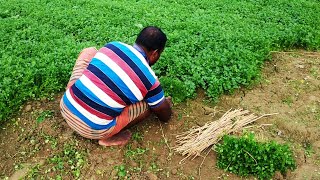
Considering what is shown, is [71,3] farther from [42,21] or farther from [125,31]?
[125,31]

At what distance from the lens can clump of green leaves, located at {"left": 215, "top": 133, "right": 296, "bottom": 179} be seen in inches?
142

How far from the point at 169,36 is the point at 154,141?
80.3 inches

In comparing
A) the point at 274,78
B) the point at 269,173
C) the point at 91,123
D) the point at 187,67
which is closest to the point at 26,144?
the point at 91,123

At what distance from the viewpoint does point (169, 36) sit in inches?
218

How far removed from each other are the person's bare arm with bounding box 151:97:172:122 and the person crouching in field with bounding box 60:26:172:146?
0.34 feet

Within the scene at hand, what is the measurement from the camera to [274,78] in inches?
199

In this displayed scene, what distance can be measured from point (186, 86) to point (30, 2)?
3681 millimetres

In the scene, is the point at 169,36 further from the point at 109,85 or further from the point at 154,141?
the point at 109,85

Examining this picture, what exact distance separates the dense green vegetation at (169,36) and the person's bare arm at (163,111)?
0.51 m

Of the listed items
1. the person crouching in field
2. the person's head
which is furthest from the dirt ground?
the person's head

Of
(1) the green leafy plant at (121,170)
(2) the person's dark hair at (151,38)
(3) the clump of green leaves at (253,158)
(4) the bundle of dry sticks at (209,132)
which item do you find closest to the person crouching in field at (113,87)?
(2) the person's dark hair at (151,38)

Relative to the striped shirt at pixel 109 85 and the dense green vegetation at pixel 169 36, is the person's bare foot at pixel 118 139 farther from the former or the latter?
the dense green vegetation at pixel 169 36

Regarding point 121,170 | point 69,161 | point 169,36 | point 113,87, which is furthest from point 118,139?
point 169,36

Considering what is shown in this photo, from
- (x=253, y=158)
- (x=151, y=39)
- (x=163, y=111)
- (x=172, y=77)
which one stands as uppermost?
(x=151, y=39)
